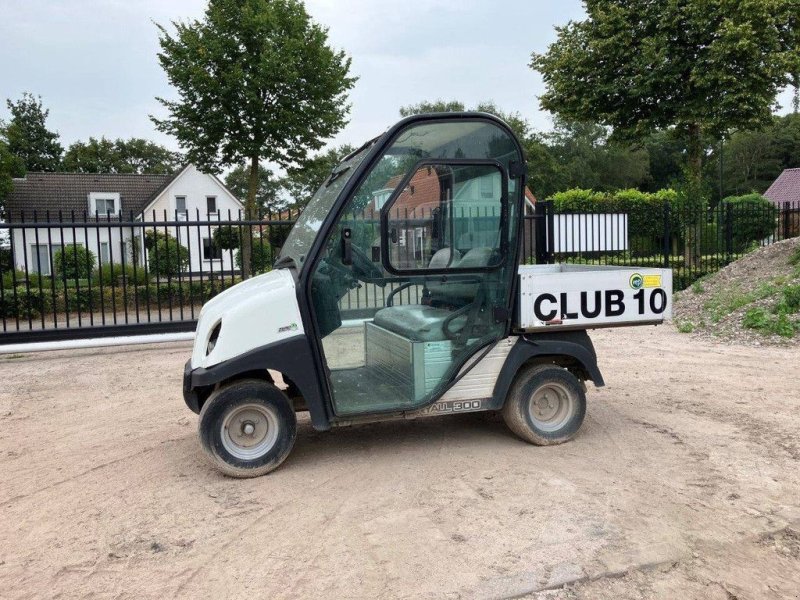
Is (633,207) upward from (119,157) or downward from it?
downward

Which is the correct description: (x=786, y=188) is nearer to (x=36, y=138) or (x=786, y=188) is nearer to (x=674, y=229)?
(x=674, y=229)

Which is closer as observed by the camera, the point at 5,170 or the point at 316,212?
the point at 316,212

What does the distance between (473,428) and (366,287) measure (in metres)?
1.76

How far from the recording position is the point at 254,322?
177 inches

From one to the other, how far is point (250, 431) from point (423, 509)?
4.42 ft

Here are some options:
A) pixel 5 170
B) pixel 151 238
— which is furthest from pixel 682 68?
pixel 5 170

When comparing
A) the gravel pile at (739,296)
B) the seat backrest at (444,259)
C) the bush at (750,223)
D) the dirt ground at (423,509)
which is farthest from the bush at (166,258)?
the bush at (750,223)

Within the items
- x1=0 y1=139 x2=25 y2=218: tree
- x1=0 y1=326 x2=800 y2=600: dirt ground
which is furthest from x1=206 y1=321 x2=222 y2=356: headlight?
x1=0 y1=139 x2=25 y2=218: tree

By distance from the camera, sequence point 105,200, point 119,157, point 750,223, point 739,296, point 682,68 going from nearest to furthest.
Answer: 1. point 739,296
2. point 682,68
3. point 750,223
4. point 105,200
5. point 119,157

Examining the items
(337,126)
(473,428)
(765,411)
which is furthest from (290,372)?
(337,126)

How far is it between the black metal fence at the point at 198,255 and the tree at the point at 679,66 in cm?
285

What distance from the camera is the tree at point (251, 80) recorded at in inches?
814

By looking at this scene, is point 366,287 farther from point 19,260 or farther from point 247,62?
point 19,260

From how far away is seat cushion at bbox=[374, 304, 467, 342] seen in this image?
4.80 metres
